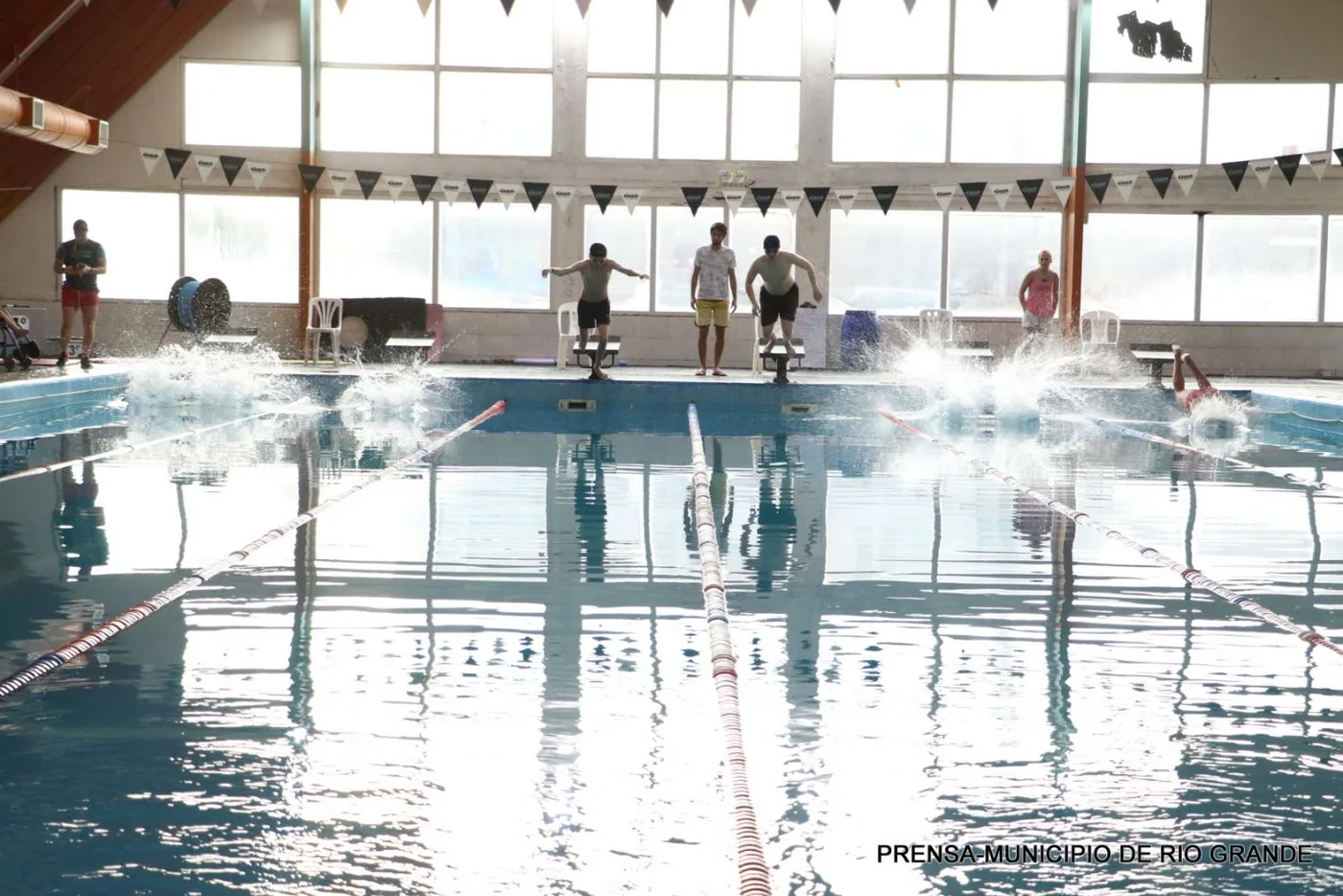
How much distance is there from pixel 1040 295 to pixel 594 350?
4.74m

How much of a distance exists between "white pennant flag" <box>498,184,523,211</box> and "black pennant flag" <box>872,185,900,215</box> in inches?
158

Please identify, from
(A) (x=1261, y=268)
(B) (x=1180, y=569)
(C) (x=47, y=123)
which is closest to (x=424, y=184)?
(C) (x=47, y=123)

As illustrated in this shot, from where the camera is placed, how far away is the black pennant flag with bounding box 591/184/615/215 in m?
16.7

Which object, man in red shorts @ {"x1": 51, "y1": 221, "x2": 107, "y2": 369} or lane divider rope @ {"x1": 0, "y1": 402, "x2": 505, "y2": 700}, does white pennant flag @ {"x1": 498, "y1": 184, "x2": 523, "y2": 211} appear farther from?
lane divider rope @ {"x1": 0, "y1": 402, "x2": 505, "y2": 700}

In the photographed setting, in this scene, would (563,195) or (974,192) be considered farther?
(563,195)

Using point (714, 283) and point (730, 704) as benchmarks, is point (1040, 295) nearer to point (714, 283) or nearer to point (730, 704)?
point (714, 283)

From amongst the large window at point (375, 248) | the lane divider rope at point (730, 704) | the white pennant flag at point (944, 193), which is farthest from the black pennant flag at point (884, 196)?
the lane divider rope at point (730, 704)

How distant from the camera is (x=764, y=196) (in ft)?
55.4

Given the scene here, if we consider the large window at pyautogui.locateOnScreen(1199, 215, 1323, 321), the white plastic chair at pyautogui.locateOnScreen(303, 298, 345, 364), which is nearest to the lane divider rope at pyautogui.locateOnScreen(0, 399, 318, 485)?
the white plastic chair at pyautogui.locateOnScreen(303, 298, 345, 364)

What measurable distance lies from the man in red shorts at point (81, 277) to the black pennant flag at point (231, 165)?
307cm

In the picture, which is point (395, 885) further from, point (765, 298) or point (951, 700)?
point (765, 298)

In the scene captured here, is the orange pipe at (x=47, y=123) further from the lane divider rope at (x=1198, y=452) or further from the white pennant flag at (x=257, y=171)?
the lane divider rope at (x=1198, y=452)

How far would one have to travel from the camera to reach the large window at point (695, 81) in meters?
17.3

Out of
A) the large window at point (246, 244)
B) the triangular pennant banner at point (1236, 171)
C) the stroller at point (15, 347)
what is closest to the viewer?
the stroller at point (15, 347)
